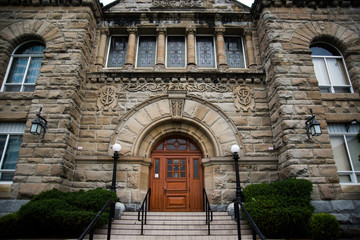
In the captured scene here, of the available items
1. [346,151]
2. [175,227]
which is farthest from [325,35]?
[175,227]

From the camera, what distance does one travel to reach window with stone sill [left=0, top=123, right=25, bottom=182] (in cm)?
738

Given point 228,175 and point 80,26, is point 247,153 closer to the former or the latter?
point 228,175

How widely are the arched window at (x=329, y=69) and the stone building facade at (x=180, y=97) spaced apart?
0.05m

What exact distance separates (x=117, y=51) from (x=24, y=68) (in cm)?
361

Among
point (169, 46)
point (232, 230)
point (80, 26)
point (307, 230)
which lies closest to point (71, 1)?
point (80, 26)

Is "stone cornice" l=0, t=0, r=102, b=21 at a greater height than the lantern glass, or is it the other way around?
"stone cornice" l=0, t=0, r=102, b=21

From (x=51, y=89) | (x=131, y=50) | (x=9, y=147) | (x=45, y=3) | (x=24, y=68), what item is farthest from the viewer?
(x=131, y=50)

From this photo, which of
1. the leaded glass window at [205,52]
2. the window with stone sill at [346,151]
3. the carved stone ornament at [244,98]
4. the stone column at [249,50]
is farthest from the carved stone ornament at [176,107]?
the window with stone sill at [346,151]

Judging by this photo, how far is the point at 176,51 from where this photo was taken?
1003 cm

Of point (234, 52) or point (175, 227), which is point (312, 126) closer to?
point (234, 52)

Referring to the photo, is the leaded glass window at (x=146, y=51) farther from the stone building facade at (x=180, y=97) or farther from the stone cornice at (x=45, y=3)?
the stone cornice at (x=45, y=3)

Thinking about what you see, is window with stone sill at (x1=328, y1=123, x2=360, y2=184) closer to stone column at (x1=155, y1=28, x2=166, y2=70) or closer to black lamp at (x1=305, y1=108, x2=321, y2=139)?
black lamp at (x1=305, y1=108, x2=321, y2=139)

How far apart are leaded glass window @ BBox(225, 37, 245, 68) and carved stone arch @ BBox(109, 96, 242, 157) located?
8.31ft

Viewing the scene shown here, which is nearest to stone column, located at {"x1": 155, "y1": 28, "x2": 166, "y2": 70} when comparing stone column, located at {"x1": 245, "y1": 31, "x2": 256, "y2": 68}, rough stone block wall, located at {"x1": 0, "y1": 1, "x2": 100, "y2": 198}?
rough stone block wall, located at {"x1": 0, "y1": 1, "x2": 100, "y2": 198}
